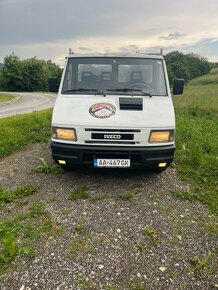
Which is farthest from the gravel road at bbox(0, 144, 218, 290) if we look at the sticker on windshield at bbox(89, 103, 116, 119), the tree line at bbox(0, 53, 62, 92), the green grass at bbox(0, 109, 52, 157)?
the tree line at bbox(0, 53, 62, 92)

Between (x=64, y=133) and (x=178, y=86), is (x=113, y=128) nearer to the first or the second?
(x=64, y=133)

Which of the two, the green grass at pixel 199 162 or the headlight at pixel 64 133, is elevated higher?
the headlight at pixel 64 133

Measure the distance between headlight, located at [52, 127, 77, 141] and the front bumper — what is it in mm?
115

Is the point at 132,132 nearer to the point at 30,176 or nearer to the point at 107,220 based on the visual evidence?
the point at 107,220

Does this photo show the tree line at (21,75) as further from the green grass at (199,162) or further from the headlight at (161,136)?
the headlight at (161,136)

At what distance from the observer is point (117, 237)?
3535mm

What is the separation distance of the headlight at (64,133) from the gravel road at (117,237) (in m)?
0.92

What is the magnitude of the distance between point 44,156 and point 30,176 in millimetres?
1162

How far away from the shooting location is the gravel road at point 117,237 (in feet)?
9.37

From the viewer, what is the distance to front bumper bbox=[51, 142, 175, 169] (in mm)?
4496

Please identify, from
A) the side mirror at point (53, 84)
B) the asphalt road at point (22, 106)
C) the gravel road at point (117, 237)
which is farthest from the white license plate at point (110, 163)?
the asphalt road at point (22, 106)

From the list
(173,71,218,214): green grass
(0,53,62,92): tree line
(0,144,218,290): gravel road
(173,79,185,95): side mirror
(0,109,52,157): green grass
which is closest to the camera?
(0,144,218,290): gravel road

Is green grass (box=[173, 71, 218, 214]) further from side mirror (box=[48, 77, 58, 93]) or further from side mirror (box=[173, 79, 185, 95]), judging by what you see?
side mirror (box=[48, 77, 58, 93])

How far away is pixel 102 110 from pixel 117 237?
2077mm
